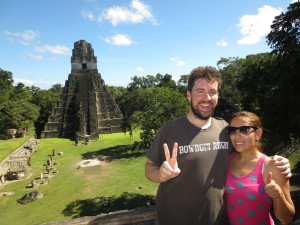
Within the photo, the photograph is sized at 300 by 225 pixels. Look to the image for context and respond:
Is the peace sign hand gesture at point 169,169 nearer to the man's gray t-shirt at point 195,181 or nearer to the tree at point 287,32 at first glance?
the man's gray t-shirt at point 195,181

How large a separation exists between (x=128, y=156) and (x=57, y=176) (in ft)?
19.8

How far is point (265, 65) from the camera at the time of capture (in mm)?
9391

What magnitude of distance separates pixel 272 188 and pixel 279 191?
83 millimetres

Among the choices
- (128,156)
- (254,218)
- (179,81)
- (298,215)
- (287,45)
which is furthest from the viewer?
(179,81)

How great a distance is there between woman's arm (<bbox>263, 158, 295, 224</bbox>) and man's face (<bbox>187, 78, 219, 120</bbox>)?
96 cm

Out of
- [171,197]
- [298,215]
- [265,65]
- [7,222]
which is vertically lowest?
[7,222]

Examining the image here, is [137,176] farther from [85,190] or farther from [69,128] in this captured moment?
[69,128]

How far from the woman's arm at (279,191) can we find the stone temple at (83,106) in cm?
2691

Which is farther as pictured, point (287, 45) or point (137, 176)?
point (137, 176)

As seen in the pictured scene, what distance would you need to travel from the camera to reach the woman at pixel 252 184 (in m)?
2.22

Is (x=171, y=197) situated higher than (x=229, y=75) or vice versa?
(x=229, y=75)

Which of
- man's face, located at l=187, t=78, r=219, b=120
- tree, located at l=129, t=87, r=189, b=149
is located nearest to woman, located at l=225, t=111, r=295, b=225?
man's face, located at l=187, t=78, r=219, b=120

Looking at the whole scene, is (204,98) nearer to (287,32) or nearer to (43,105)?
(287,32)

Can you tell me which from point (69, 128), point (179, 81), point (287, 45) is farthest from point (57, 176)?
Answer: point (179, 81)
